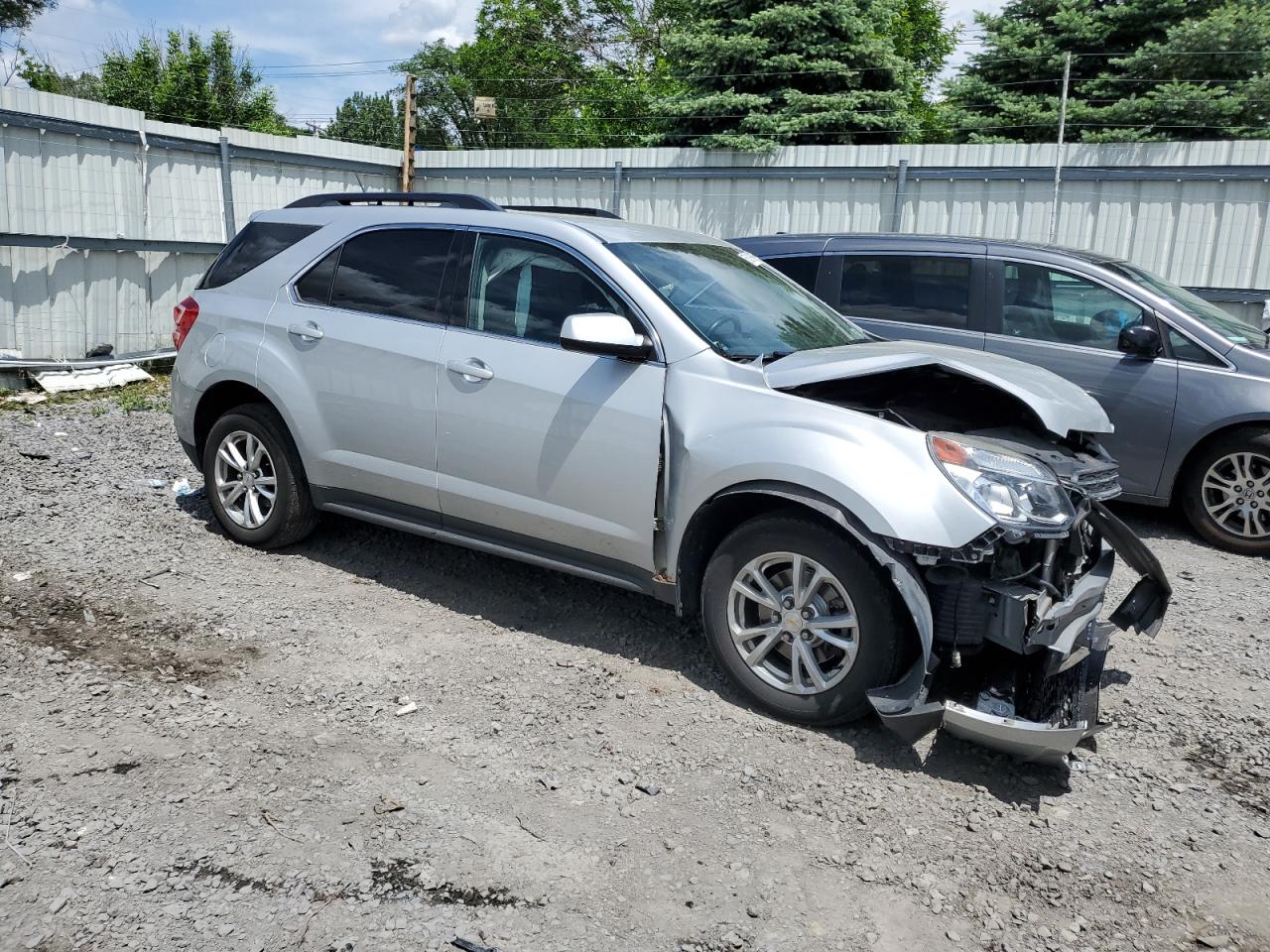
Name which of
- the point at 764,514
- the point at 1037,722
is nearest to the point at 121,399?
the point at 764,514

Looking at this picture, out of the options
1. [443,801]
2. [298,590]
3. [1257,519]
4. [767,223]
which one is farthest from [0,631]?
[767,223]

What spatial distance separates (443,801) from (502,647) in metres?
1.28

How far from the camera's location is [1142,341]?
21.6 feet

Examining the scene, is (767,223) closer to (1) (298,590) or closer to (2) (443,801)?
(1) (298,590)

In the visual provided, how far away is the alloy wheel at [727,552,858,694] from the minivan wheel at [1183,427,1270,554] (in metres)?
3.84

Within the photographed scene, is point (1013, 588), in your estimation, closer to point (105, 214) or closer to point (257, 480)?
point (257, 480)

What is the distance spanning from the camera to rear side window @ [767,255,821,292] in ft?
25.2

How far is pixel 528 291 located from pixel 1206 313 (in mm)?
4671

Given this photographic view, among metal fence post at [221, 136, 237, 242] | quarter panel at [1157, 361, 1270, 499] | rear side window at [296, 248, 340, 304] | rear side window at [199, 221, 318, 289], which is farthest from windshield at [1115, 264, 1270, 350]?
metal fence post at [221, 136, 237, 242]

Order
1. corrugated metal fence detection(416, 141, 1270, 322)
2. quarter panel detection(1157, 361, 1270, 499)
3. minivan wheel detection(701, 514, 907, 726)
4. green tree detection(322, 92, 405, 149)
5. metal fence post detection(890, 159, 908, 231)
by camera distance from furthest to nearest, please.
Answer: green tree detection(322, 92, 405, 149) → metal fence post detection(890, 159, 908, 231) → corrugated metal fence detection(416, 141, 1270, 322) → quarter panel detection(1157, 361, 1270, 499) → minivan wheel detection(701, 514, 907, 726)

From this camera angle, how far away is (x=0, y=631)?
464cm

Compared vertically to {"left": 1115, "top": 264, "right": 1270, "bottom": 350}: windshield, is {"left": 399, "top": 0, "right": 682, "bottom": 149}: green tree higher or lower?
higher

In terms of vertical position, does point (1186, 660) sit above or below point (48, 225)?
below

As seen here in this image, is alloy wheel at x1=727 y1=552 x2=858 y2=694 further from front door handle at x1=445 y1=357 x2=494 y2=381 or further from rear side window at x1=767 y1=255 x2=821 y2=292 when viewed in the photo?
rear side window at x1=767 y1=255 x2=821 y2=292
